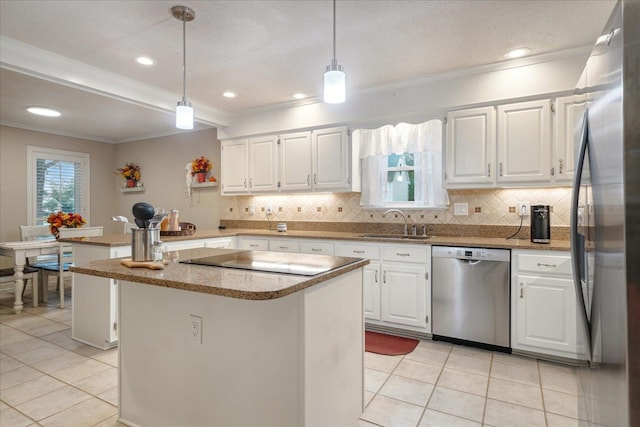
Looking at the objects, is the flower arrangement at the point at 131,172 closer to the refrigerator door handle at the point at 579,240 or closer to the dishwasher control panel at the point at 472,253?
Result: the dishwasher control panel at the point at 472,253

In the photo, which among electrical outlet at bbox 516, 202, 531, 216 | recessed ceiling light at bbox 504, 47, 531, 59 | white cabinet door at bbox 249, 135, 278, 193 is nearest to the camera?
recessed ceiling light at bbox 504, 47, 531, 59

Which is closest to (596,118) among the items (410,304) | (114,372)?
(410,304)

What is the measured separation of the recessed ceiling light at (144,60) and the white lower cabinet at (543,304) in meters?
3.43

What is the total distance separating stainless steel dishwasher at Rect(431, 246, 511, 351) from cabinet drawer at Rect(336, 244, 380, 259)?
1.81 ft

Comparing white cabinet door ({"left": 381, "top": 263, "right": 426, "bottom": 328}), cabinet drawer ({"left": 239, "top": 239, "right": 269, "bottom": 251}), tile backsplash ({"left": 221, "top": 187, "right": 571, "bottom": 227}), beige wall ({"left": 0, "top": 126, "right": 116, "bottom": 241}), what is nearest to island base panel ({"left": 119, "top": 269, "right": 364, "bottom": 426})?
white cabinet door ({"left": 381, "top": 263, "right": 426, "bottom": 328})

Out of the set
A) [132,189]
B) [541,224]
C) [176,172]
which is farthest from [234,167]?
[541,224]

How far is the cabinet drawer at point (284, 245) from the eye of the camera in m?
3.91

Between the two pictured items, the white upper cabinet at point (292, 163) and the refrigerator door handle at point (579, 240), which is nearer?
the refrigerator door handle at point (579, 240)

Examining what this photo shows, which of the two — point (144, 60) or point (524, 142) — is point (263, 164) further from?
point (524, 142)

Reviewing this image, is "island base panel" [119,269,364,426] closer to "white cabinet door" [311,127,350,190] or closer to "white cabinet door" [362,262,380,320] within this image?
"white cabinet door" [362,262,380,320]

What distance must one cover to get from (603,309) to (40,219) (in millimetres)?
6564

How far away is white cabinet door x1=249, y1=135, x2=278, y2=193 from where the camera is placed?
443 cm

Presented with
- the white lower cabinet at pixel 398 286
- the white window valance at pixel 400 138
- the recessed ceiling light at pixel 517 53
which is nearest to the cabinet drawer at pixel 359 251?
the white lower cabinet at pixel 398 286

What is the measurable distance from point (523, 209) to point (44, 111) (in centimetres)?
550
